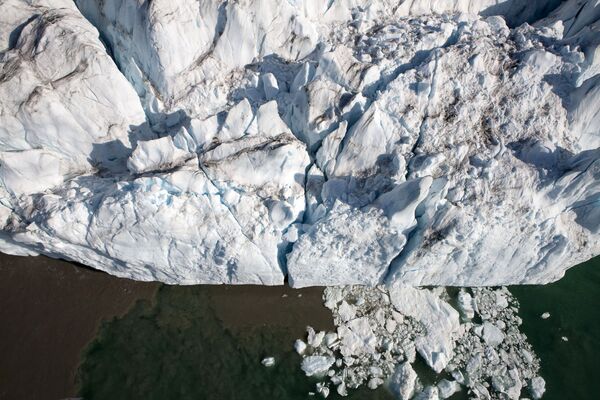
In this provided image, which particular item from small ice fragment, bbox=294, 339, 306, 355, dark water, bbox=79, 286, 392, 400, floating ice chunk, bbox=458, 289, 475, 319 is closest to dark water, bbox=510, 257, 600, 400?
floating ice chunk, bbox=458, 289, 475, 319

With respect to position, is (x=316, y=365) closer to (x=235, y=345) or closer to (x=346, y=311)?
(x=346, y=311)

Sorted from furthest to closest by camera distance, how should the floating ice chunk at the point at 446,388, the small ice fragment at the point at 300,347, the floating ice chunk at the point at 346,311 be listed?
the floating ice chunk at the point at 346,311 < the small ice fragment at the point at 300,347 < the floating ice chunk at the point at 446,388

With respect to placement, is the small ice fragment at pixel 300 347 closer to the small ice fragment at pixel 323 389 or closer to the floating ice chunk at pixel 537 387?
the small ice fragment at pixel 323 389

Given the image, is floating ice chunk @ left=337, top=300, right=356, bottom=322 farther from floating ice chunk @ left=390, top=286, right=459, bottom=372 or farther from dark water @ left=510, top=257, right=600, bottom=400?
dark water @ left=510, top=257, right=600, bottom=400

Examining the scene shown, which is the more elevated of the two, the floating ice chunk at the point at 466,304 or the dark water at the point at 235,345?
the floating ice chunk at the point at 466,304

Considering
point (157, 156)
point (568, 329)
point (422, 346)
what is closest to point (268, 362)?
point (422, 346)

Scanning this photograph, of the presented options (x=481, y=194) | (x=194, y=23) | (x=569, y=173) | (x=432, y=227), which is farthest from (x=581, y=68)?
(x=194, y=23)

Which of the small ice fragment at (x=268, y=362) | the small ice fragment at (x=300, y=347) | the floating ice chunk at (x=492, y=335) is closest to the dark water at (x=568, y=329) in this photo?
the floating ice chunk at (x=492, y=335)
